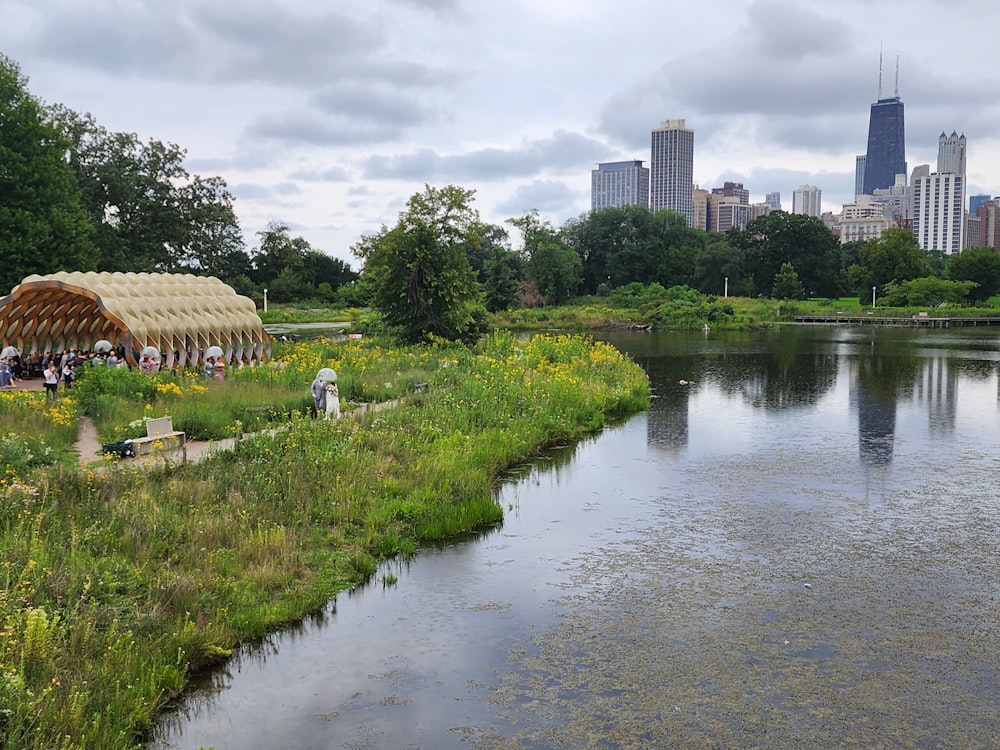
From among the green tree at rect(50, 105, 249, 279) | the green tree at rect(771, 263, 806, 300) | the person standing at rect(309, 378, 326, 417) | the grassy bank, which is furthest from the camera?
the green tree at rect(771, 263, 806, 300)

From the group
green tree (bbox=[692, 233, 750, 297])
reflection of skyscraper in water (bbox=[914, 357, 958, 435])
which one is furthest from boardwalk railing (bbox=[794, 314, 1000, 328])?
reflection of skyscraper in water (bbox=[914, 357, 958, 435])

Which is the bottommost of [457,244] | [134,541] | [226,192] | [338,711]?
[338,711]

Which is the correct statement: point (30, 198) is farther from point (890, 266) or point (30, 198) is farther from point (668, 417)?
point (890, 266)

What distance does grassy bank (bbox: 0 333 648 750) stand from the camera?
7621mm

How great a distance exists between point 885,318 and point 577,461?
68386 millimetres

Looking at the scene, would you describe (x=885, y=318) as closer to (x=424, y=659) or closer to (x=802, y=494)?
(x=802, y=494)

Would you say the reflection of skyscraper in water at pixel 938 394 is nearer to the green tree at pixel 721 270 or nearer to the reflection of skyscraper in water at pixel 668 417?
the reflection of skyscraper in water at pixel 668 417

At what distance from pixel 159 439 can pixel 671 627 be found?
30.2 ft

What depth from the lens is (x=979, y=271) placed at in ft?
307

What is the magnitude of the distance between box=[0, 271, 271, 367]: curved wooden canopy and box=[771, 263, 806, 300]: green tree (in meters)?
72.5

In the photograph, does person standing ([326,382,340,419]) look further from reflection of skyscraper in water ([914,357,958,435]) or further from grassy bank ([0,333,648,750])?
reflection of skyscraper in water ([914,357,958,435])

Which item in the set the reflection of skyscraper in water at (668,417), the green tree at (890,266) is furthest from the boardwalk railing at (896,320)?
the reflection of skyscraper in water at (668,417)

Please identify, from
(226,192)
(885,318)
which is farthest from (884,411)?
(885,318)

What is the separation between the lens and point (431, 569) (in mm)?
11938
